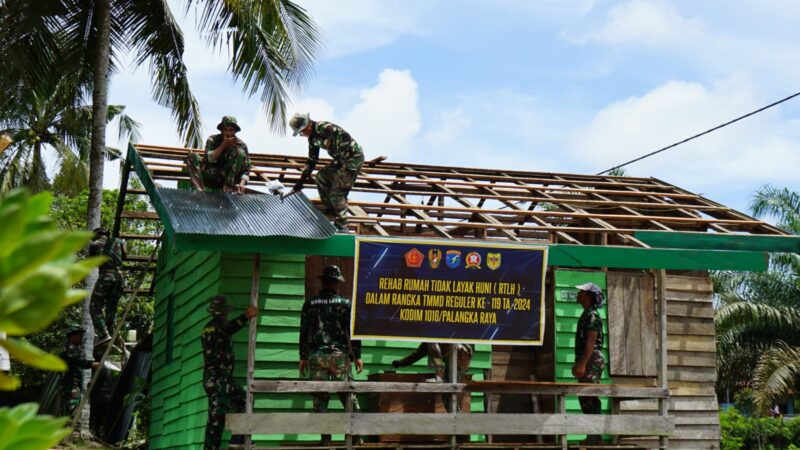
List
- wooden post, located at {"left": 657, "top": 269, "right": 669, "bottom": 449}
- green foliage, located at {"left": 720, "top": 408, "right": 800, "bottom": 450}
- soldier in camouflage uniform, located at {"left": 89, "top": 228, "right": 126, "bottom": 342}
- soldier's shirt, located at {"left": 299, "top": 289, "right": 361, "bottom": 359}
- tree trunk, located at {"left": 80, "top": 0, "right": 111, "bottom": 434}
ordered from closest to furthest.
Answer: soldier's shirt, located at {"left": 299, "top": 289, "right": 361, "bottom": 359}, wooden post, located at {"left": 657, "top": 269, "right": 669, "bottom": 449}, soldier in camouflage uniform, located at {"left": 89, "top": 228, "right": 126, "bottom": 342}, tree trunk, located at {"left": 80, "top": 0, "right": 111, "bottom": 434}, green foliage, located at {"left": 720, "top": 408, "right": 800, "bottom": 450}

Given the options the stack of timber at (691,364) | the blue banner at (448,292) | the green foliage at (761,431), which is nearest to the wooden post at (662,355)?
the blue banner at (448,292)

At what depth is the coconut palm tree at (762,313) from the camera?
30953 mm

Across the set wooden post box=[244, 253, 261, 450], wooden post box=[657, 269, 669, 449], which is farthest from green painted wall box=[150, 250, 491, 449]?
wooden post box=[657, 269, 669, 449]

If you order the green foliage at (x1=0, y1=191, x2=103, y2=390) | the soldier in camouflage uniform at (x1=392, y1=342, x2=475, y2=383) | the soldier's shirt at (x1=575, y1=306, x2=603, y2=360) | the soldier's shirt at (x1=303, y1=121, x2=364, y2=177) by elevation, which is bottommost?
the green foliage at (x1=0, y1=191, x2=103, y2=390)

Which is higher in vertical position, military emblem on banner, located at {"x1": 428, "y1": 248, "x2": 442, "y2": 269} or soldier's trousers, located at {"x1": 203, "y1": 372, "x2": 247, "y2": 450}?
military emblem on banner, located at {"x1": 428, "y1": 248, "x2": 442, "y2": 269}

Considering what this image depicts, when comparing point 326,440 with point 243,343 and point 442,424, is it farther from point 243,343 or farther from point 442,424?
point 243,343

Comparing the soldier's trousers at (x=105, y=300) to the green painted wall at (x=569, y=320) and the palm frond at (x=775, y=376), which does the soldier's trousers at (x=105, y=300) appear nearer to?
the green painted wall at (x=569, y=320)

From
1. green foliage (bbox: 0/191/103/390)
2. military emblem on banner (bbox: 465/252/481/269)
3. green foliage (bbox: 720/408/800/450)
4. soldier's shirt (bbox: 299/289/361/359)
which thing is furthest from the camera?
green foliage (bbox: 720/408/800/450)

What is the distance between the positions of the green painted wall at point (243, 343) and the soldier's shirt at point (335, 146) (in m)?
1.22

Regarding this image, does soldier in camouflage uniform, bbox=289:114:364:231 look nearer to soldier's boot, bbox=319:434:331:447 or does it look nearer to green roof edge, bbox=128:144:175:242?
green roof edge, bbox=128:144:175:242

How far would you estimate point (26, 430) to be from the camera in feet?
3.05

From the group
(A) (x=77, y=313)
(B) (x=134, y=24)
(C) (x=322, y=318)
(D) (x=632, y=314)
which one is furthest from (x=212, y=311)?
(A) (x=77, y=313)

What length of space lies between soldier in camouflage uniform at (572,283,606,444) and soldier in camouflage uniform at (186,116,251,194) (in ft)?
13.5

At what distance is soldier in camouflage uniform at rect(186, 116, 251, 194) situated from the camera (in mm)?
11523
